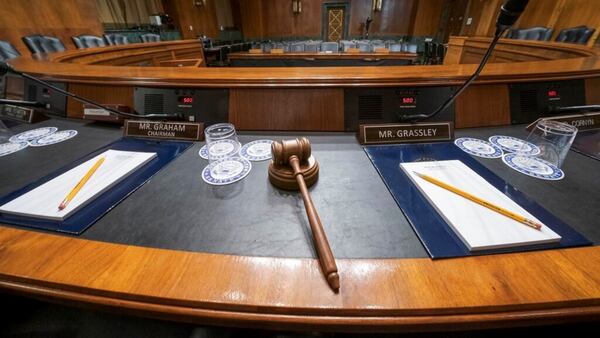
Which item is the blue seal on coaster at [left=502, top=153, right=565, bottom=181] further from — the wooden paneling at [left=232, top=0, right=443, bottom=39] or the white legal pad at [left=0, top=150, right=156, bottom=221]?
the wooden paneling at [left=232, top=0, right=443, bottom=39]

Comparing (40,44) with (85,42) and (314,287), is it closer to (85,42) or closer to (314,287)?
(85,42)

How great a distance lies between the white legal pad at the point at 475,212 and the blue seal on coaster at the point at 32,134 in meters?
1.35

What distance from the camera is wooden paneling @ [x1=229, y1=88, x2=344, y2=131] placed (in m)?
0.88

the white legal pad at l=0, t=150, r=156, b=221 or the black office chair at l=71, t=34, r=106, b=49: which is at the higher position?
the black office chair at l=71, t=34, r=106, b=49

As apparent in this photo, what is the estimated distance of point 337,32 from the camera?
9.08m

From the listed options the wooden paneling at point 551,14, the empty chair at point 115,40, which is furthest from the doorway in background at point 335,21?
the empty chair at point 115,40

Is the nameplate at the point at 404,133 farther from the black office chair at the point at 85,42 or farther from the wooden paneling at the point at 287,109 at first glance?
the black office chair at the point at 85,42

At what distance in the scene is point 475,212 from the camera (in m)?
0.48

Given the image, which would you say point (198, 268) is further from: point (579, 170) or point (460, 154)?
point (579, 170)

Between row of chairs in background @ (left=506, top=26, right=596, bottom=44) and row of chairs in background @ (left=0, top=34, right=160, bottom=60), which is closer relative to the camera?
row of chairs in background @ (left=0, top=34, right=160, bottom=60)

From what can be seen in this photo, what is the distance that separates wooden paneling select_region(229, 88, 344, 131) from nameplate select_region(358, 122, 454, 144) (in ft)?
0.40

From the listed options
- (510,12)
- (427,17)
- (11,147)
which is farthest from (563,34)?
(11,147)

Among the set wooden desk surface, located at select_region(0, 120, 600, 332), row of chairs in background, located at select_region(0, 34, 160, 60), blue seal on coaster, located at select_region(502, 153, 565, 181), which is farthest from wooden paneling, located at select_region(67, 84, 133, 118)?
row of chairs in background, located at select_region(0, 34, 160, 60)

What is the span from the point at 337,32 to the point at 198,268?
1045 centimetres
